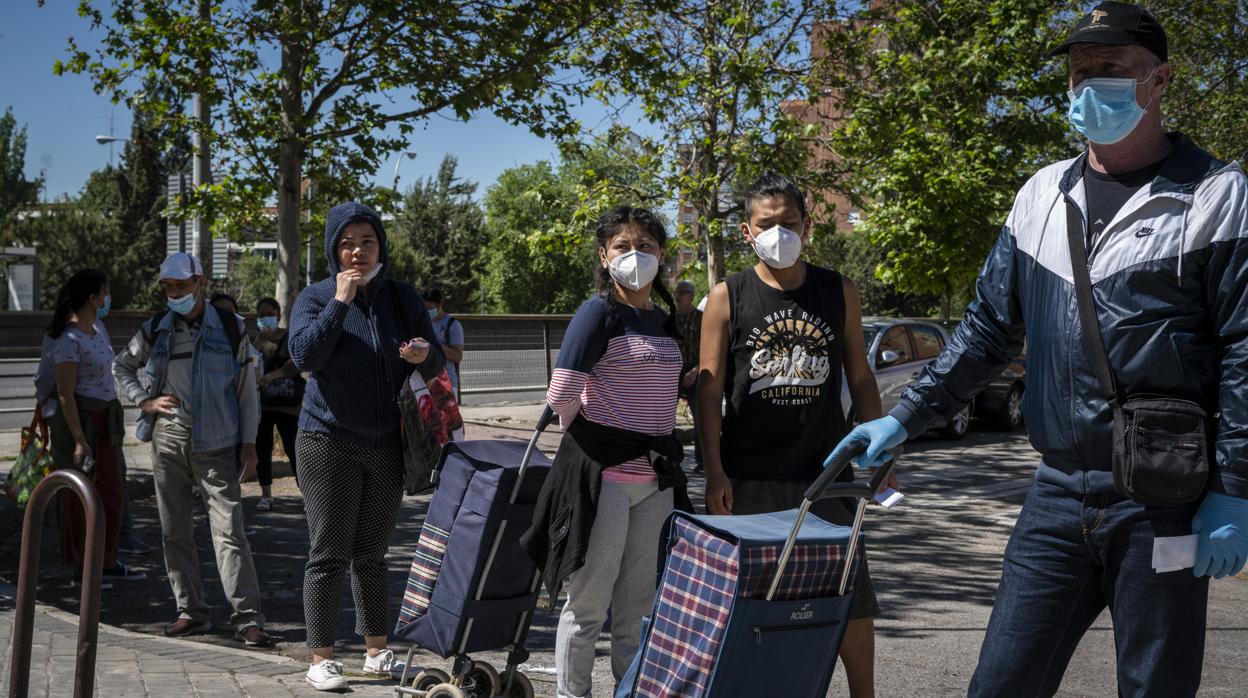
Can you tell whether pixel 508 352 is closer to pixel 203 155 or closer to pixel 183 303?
pixel 203 155

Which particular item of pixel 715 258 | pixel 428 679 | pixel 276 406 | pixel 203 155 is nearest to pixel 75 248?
pixel 715 258

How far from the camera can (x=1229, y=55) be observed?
19.8m

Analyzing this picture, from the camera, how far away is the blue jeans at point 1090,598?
2.77 m

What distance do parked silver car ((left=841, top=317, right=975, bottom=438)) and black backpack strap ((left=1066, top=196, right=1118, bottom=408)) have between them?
13.2 metres

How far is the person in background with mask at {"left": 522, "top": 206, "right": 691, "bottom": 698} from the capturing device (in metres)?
4.35

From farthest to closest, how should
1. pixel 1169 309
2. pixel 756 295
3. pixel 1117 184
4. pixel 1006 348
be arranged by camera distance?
1. pixel 756 295
2. pixel 1006 348
3. pixel 1117 184
4. pixel 1169 309

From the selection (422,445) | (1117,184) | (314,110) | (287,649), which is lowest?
(287,649)

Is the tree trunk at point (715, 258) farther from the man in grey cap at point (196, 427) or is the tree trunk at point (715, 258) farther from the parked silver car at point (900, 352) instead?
the man in grey cap at point (196, 427)

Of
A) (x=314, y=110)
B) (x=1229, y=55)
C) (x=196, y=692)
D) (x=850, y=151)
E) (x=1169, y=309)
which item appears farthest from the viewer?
(x=1229, y=55)

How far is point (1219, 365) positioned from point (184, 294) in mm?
5102

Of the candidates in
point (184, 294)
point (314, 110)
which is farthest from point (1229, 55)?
point (184, 294)

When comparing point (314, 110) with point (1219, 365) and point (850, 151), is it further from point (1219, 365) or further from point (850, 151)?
point (1219, 365)

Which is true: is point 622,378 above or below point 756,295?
below

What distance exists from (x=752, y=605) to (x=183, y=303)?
13.8ft
